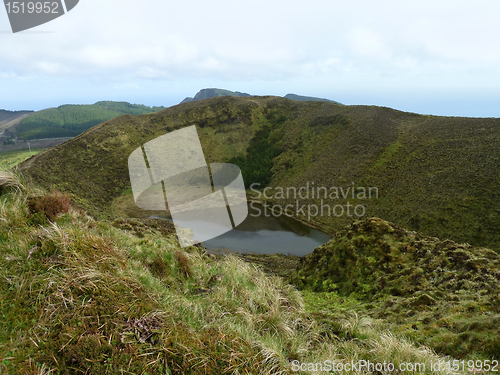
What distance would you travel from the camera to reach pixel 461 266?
1034cm

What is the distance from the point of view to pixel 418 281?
10492 millimetres

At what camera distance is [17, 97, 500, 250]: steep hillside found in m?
30.3

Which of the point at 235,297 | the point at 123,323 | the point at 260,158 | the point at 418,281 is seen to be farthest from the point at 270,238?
the point at 123,323

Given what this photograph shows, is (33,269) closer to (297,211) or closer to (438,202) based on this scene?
(438,202)

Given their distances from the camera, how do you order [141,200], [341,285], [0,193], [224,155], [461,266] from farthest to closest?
1. [224,155]
2. [141,200]
3. [341,285]
4. [461,266]
5. [0,193]

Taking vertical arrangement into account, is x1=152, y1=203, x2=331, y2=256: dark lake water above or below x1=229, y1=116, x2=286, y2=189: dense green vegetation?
below

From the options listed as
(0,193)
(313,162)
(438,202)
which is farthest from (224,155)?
(0,193)

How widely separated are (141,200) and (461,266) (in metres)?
45.3

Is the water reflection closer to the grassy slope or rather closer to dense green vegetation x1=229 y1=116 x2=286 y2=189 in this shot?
dense green vegetation x1=229 y1=116 x2=286 y2=189

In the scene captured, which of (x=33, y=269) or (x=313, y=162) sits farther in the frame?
(x=313, y=162)

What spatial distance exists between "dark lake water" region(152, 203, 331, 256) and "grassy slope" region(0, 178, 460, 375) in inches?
978

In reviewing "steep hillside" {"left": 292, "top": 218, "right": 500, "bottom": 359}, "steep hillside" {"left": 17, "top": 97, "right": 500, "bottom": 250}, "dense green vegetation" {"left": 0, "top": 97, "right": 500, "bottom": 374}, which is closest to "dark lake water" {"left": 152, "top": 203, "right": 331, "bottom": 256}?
"steep hillside" {"left": 17, "top": 97, "right": 500, "bottom": 250}

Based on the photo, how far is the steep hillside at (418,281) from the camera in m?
5.96

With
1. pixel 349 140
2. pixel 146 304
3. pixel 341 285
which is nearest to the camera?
pixel 146 304
